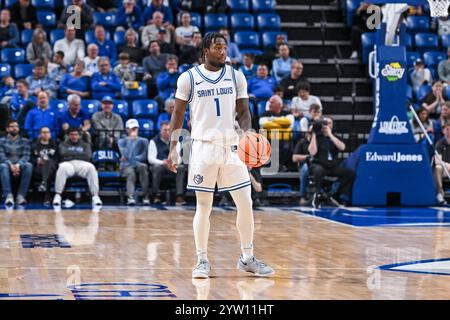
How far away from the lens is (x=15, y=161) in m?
16.5

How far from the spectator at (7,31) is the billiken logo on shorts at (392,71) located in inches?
293

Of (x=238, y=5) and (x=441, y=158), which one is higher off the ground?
(x=238, y=5)

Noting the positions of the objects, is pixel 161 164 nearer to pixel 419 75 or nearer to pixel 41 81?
pixel 41 81

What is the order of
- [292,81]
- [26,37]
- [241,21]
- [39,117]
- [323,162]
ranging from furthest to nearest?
[241,21] < [26,37] < [292,81] < [39,117] < [323,162]

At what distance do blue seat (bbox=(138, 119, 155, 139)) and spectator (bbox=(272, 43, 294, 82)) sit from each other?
9.67ft

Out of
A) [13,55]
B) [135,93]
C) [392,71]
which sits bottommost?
[135,93]

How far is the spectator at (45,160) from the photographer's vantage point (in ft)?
54.0

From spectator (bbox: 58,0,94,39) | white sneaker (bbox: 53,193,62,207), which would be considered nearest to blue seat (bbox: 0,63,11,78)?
spectator (bbox: 58,0,94,39)

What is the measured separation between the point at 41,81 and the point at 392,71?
651 centimetres

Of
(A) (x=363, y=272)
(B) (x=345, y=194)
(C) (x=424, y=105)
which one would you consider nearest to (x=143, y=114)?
(B) (x=345, y=194)

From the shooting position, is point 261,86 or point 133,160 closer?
point 133,160

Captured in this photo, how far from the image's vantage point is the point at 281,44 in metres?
19.7

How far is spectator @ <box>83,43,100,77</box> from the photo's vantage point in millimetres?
18688

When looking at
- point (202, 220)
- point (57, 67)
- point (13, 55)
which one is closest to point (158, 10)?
point (57, 67)
